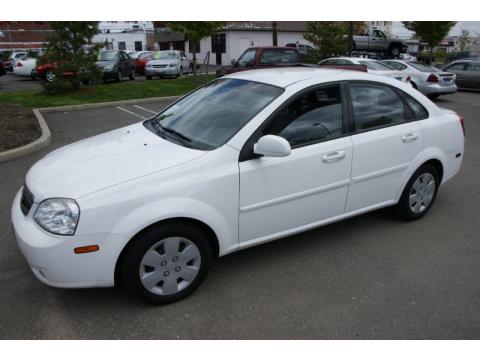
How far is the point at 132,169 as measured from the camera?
2.94 metres

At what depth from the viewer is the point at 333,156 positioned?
3.50 meters

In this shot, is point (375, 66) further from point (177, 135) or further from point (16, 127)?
point (177, 135)

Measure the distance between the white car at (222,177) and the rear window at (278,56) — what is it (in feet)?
31.4

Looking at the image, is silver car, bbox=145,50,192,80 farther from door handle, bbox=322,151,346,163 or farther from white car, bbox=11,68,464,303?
door handle, bbox=322,151,346,163

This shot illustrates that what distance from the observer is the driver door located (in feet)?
10.4

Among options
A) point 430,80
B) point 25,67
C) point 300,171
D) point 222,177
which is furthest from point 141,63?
point 222,177

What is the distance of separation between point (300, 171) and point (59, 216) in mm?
1798

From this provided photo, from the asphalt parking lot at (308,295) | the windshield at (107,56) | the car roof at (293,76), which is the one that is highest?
the windshield at (107,56)

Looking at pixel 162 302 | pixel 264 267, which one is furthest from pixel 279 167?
pixel 162 302

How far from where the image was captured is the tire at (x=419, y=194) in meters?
4.22

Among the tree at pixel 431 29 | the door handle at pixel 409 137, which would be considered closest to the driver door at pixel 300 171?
the door handle at pixel 409 137

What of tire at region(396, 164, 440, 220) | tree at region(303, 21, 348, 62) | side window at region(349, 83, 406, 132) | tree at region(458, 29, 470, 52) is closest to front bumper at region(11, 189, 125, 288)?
side window at region(349, 83, 406, 132)

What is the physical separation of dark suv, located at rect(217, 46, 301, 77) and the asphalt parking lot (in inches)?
385

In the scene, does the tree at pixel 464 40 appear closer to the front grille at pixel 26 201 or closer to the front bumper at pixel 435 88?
the front bumper at pixel 435 88
